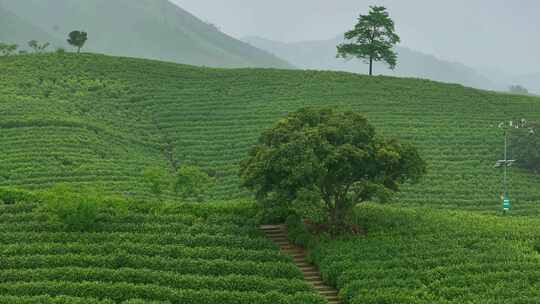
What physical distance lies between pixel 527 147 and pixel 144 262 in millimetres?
41089

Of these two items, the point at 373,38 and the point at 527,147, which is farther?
the point at 373,38

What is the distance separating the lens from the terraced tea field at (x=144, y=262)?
30.2 metres

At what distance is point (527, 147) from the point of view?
59.3 m

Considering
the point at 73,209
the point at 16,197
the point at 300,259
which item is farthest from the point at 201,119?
the point at 300,259

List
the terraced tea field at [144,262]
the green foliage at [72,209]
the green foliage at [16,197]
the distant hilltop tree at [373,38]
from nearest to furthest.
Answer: the terraced tea field at [144,262] < the green foliage at [72,209] < the green foliage at [16,197] < the distant hilltop tree at [373,38]

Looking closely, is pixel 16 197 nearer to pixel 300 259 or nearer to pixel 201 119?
pixel 300 259

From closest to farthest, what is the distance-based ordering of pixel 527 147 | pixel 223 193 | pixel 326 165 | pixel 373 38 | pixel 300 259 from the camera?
pixel 326 165, pixel 300 259, pixel 223 193, pixel 527 147, pixel 373 38

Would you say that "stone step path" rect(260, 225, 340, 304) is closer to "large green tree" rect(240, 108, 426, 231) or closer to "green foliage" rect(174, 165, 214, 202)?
"large green tree" rect(240, 108, 426, 231)

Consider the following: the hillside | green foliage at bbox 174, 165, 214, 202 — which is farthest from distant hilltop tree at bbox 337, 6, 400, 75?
green foliage at bbox 174, 165, 214, 202

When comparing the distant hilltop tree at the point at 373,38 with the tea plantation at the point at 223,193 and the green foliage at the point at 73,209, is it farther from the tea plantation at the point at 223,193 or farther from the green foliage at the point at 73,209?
the green foliage at the point at 73,209

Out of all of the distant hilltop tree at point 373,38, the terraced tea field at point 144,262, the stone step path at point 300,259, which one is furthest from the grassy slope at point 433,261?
the distant hilltop tree at point 373,38

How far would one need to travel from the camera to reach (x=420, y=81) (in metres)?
84.0

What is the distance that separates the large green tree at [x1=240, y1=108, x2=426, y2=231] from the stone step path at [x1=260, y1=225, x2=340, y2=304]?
6.85 ft

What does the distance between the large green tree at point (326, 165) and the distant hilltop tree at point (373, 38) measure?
4943 cm
